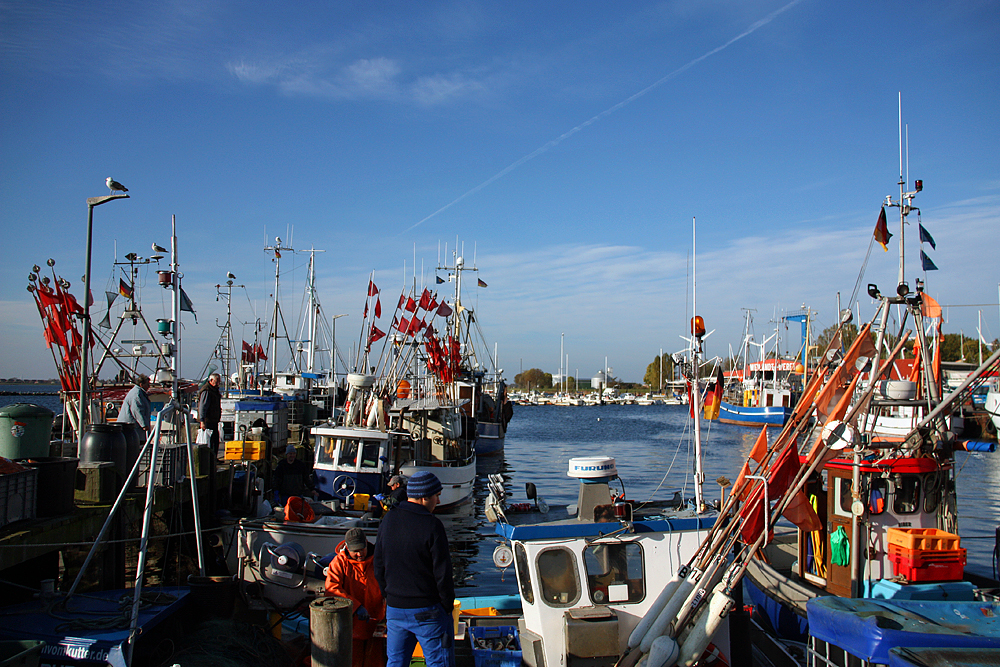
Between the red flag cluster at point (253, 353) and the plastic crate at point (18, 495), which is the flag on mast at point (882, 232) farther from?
the red flag cluster at point (253, 353)

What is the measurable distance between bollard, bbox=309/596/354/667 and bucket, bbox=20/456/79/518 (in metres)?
5.12

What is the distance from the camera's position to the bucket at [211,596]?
7926 mm

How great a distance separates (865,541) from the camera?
30.9 ft

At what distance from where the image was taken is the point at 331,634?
6141 mm

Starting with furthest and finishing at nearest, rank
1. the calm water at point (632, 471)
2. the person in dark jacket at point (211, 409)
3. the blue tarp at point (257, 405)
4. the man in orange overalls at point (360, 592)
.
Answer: the blue tarp at point (257, 405)
the calm water at point (632, 471)
the person in dark jacket at point (211, 409)
the man in orange overalls at point (360, 592)

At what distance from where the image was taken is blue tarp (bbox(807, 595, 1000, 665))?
559cm

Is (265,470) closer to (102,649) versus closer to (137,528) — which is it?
(137,528)

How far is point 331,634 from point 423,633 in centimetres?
137

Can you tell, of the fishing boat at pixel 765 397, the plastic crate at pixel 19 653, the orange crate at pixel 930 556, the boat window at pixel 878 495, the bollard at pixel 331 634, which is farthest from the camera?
the fishing boat at pixel 765 397

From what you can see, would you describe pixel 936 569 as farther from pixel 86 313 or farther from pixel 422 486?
pixel 86 313

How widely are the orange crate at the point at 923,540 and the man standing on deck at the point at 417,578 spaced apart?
6756mm

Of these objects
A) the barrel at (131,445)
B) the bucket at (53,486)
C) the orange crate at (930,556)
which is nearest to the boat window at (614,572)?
the orange crate at (930,556)

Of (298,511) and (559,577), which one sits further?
(298,511)

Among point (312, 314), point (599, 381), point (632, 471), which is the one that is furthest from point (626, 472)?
point (599, 381)
